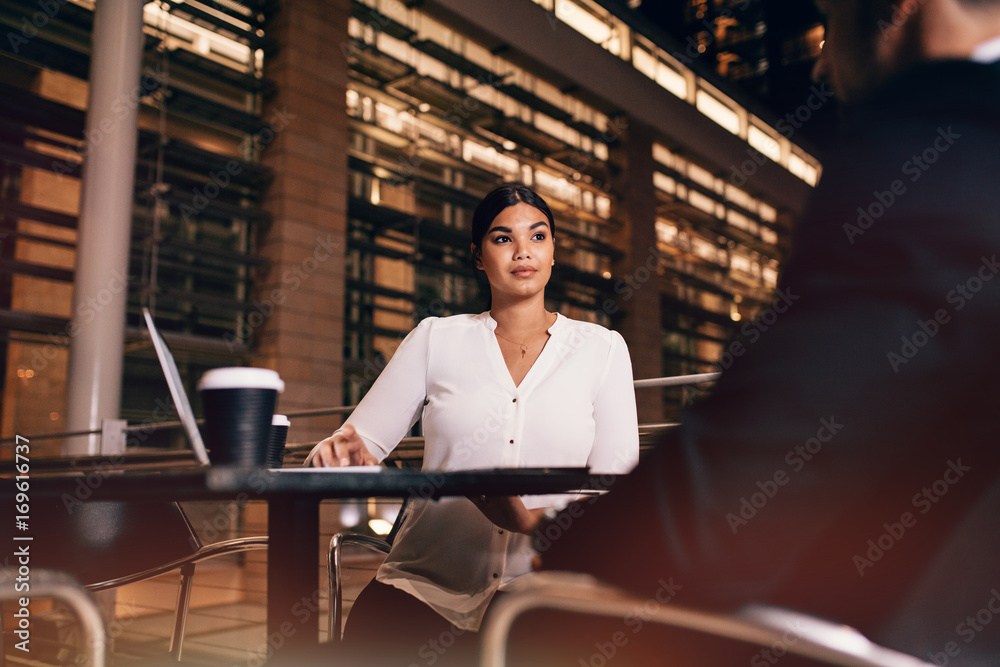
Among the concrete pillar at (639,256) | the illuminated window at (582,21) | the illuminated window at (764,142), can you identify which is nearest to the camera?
the illuminated window at (582,21)

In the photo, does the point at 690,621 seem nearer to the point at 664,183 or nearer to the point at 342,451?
the point at 342,451

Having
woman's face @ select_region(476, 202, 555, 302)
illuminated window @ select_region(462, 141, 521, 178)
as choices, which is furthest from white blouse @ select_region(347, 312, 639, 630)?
illuminated window @ select_region(462, 141, 521, 178)

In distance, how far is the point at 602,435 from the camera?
61.9 inches

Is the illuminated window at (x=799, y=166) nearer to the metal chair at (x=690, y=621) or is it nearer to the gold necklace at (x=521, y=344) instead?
the gold necklace at (x=521, y=344)

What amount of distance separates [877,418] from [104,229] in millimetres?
5485

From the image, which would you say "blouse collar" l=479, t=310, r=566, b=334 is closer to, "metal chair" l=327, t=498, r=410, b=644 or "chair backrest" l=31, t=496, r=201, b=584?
"metal chair" l=327, t=498, r=410, b=644

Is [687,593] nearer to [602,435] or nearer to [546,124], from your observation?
[602,435]

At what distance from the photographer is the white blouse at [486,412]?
1349 mm

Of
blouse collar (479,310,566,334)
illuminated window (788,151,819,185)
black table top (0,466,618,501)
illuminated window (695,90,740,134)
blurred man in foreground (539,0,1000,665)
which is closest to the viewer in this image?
blurred man in foreground (539,0,1000,665)

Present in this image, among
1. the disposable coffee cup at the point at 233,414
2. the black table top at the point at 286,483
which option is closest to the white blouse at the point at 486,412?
the black table top at the point at 286,483

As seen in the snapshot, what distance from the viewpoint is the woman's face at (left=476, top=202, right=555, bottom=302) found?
1.66 metres

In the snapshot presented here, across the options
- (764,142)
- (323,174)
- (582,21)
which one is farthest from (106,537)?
(764,142)

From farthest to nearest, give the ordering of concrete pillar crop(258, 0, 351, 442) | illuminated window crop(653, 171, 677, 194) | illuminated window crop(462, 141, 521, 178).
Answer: illuminated window crop(653, 171, 677, 194)
illuminated window crop(462, 141, 521, 178)
concrete pillar crop(258, 0, 351, 442)

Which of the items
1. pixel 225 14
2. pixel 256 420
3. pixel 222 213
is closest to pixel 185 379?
pixel 222 213
